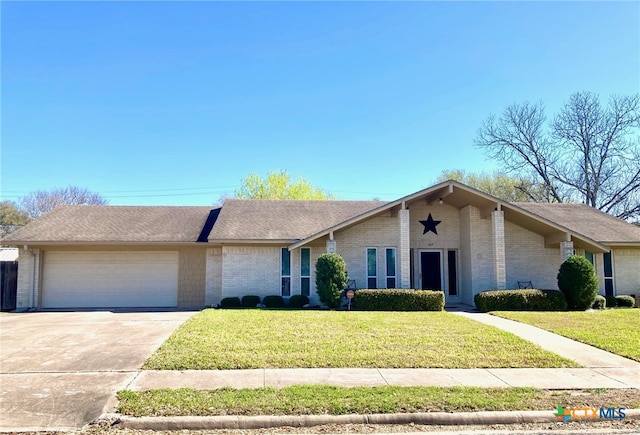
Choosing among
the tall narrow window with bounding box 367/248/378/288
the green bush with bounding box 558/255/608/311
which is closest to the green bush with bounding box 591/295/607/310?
the green bush with bounding box 558/255/608/311

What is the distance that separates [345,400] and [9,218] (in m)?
47.8

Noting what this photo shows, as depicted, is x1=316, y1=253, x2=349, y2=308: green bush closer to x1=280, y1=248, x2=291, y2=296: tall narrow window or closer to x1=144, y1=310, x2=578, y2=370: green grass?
x1=280, y1=248, x2=291, y2=296: tall narrow window

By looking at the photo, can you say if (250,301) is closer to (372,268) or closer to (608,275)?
(372,268)

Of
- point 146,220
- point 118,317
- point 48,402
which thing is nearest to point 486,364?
point 48,402

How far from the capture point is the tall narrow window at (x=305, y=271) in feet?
61.6

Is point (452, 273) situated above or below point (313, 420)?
above

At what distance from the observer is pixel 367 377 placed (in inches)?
284

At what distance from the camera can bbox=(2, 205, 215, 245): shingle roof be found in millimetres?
18797

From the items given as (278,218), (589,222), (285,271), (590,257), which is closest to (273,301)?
(285,271)

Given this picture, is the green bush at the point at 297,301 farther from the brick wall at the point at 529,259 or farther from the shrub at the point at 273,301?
the brick wall at the point at 529,259

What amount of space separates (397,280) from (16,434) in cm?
1518

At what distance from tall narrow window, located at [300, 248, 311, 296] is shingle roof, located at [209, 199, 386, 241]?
814 mm

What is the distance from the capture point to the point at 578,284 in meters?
16.5

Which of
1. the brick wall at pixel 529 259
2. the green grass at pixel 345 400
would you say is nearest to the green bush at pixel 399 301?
the brick wall at pixel 529 259
